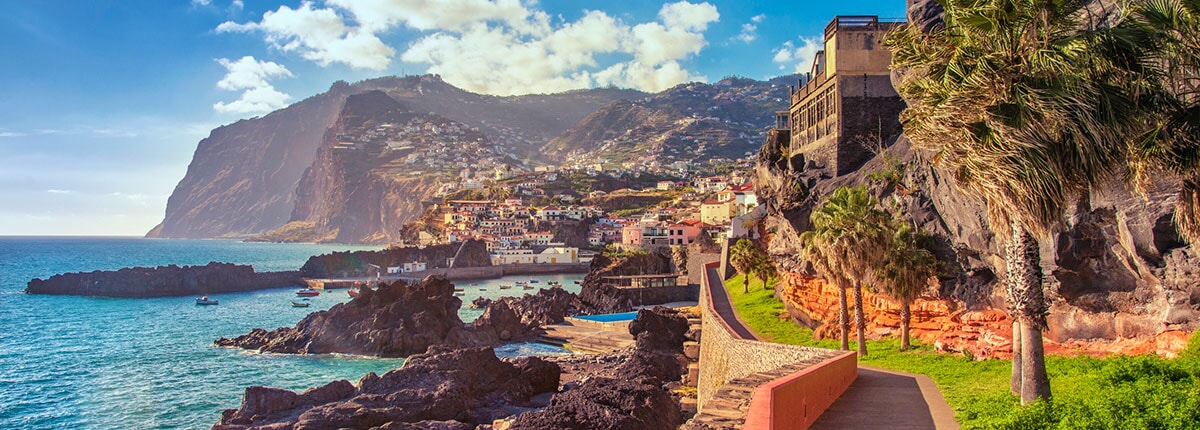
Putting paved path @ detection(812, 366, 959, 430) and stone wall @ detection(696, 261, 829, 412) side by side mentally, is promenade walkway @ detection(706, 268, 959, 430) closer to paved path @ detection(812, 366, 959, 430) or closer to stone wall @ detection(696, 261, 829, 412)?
paved path @ detection(812, 366, 959, 430)

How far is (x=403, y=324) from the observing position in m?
42.7

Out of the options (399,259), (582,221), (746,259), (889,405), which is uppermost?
(582,221)

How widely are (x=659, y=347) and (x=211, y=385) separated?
21.9 metres

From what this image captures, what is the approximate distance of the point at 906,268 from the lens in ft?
65.9

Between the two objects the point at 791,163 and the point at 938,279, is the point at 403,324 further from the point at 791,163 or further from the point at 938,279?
the point at 938,279

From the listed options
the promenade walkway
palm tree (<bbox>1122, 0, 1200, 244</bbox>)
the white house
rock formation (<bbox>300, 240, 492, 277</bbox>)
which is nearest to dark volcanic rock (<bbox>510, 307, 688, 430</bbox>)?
the promenade walkway

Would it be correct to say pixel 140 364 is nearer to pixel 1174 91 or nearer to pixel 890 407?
pixel 890 407

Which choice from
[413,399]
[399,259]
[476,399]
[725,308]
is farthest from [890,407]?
[399,259]

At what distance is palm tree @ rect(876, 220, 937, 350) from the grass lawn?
196 cm

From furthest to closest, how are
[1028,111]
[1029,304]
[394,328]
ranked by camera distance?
1. [394,328]
2. [1029,304]
3. [1028,111]

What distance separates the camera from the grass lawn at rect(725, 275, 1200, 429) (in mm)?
7629

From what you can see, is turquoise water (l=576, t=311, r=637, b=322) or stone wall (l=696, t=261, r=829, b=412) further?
turquoise water (l=576, t=311, r=637, b=322)

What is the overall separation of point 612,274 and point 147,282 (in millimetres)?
55969

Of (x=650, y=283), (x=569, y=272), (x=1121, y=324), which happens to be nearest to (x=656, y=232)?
(x=569, y=272)
